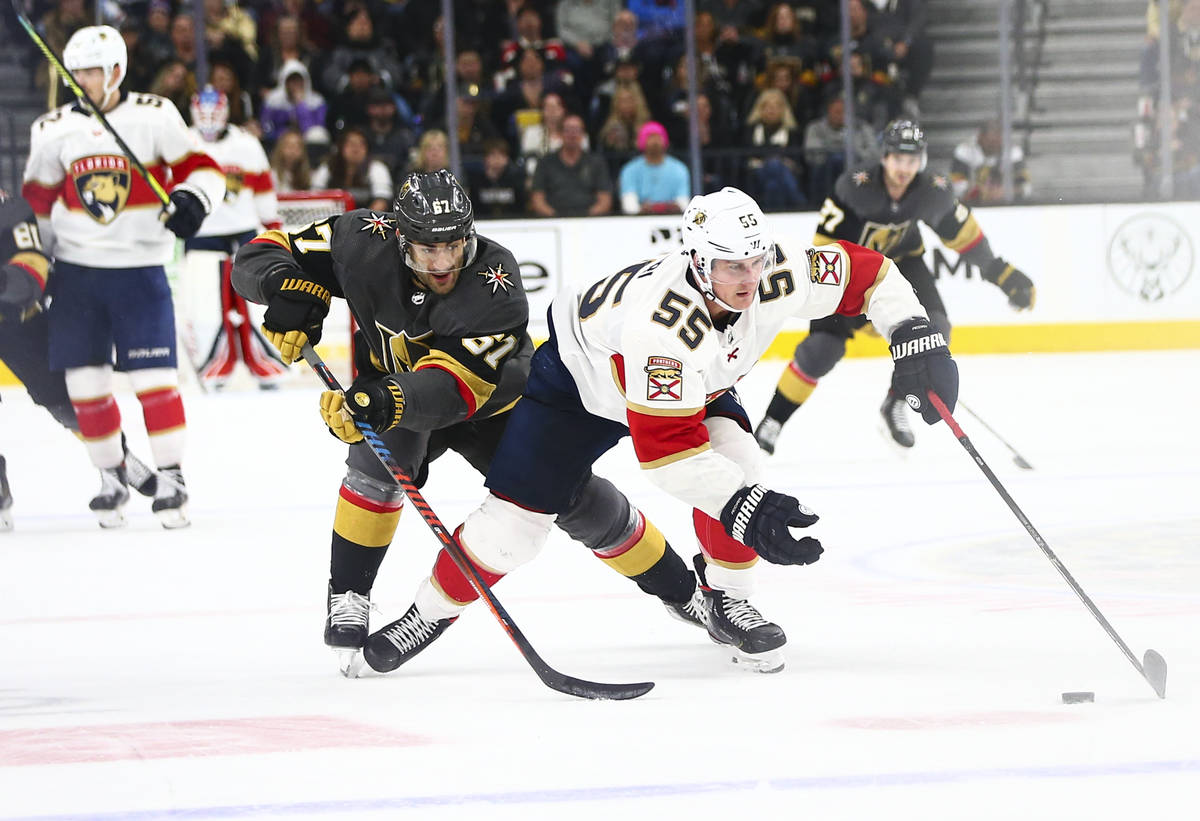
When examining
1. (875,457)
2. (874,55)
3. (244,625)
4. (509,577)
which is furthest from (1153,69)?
(244,625)

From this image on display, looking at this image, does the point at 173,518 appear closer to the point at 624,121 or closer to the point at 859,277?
the point at 859,277

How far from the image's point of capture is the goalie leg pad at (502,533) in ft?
9.78

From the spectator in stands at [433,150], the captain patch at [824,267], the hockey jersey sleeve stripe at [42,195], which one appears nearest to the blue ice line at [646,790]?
the captain patch at [824,267]

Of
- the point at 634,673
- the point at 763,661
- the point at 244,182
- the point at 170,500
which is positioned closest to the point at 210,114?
the point at 244,182

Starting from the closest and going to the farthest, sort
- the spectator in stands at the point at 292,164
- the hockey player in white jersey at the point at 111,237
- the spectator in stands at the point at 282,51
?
1. the hockey player in white jersey at the point at 111,237
2. the spectator in stands at the point at 292,164
3. the spectator in stands at the point at 282,51

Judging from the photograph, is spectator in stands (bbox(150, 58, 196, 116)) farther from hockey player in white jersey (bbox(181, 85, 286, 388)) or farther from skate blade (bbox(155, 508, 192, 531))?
skate blade (bbox(155, 508, 192, 531))

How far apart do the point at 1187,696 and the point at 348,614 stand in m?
1.49

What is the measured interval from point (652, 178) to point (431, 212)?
6.31 m

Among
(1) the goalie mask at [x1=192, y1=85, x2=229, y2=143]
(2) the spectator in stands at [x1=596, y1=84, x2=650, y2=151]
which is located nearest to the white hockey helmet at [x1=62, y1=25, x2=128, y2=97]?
(1) the goalie mask at [x1=192, y1=85, x2=229, y2=143]

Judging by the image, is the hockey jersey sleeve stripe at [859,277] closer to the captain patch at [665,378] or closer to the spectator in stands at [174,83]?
the captain patch at [665,378]

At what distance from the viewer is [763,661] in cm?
301

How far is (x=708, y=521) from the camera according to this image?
10.4 feet

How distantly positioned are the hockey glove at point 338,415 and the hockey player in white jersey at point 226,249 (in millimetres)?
5323

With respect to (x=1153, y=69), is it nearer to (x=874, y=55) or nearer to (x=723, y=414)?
(x=874, y=55)
